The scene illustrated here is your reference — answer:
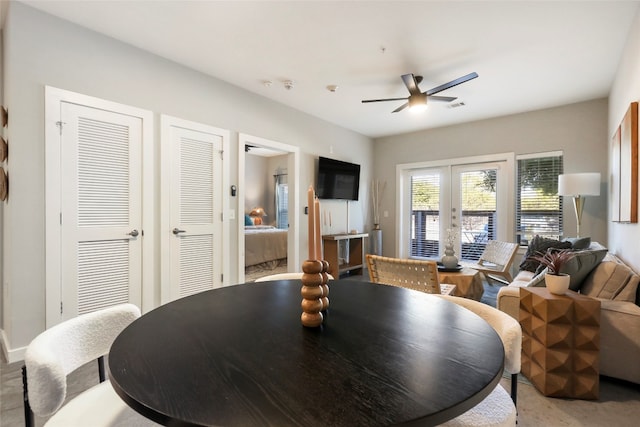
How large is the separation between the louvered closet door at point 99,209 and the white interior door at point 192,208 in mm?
286

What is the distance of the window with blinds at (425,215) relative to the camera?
18.6 feet

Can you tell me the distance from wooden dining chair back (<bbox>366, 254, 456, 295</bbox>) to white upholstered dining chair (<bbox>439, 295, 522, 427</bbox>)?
38.8 inches

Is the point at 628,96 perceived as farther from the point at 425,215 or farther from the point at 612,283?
the point at 425,215

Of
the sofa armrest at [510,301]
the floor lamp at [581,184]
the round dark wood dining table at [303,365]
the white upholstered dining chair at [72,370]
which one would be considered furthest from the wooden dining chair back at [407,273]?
the floor lamp at [581,184]

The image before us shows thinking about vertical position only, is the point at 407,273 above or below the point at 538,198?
below

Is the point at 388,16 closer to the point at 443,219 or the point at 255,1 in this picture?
the point at 255,1

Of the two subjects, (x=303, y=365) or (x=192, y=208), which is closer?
(x=303, y=365)

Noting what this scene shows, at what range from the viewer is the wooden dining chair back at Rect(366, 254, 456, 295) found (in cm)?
228

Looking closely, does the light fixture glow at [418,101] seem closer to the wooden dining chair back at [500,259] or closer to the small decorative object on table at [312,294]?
the wooden dining chair back at [500,259]

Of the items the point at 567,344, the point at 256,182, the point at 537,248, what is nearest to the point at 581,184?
the point at 537,248

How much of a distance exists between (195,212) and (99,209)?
89 cm

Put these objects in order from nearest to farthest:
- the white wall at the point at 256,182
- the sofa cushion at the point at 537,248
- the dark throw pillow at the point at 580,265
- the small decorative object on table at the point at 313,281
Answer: the small decorative object on table at the point at 313,281, the dark throw pillow at the point at 580,265, the sofa cushion at the point at 537,248, the white wall at the point at 256,182

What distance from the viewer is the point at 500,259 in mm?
4145

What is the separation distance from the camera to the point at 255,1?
7.21ft
